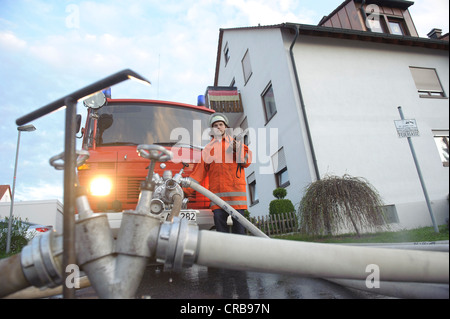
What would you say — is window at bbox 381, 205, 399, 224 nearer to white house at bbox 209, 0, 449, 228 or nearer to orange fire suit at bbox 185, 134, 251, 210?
white house at bbox 209, 0, 449, 228

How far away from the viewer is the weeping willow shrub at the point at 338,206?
158 inches

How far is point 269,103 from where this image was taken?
11.9 m

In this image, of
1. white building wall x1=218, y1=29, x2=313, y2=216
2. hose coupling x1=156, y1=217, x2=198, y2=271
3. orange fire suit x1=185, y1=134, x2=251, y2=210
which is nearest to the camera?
hose coupling x1=156, y1=217, x2=198, y2=271

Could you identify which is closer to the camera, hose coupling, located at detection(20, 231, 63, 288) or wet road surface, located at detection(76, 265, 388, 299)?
hose coupling, located at detection(20, 231, 63, 288)

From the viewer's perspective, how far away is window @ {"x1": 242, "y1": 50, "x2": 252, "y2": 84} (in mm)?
13789

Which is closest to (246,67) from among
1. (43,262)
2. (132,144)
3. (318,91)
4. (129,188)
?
(318,91)

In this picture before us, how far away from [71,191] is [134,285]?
0.53 m

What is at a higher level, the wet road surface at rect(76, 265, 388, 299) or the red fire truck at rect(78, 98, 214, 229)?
the red fire truck at rect(78, 98, 214, 229)

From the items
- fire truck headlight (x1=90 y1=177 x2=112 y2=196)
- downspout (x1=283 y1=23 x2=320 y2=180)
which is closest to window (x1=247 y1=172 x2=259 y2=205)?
downspout (x1=283 y1=23 x2=320 y2=180)

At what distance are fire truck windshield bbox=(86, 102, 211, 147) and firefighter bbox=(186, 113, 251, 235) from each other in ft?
2.06

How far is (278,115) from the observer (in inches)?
424

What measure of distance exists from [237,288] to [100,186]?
179cm

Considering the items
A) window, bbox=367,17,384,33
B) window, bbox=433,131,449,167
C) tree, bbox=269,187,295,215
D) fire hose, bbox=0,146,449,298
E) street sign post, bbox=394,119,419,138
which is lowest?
fire hose, bbox=0,146,449,298
